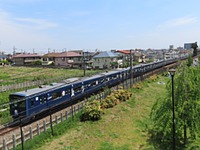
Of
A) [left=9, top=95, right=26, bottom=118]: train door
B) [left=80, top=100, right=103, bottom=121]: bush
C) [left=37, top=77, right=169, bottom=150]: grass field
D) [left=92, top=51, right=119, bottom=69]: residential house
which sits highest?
[left=92, top=51, right=119, bottom=69]: residential house

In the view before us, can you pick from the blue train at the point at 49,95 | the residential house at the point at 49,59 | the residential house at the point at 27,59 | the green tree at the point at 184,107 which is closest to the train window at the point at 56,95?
the blue train at the point at 49,95

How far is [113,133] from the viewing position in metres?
16.1

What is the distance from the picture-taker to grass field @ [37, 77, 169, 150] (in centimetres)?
1395

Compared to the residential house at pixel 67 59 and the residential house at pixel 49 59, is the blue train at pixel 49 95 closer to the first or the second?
the residential house at pixel 67 59

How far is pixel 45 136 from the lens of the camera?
14312mm

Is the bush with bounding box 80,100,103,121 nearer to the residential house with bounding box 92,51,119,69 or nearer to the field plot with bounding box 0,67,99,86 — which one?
the field plot with bounding box 0,67,99,86

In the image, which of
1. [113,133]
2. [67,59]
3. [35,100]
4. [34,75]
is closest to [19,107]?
[35,100]

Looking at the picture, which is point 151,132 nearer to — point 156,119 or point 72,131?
point 156,119

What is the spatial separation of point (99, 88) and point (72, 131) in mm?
13498

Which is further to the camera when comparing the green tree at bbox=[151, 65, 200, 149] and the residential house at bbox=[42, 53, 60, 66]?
the residential house at bbox=[42, 53, 60, 66]

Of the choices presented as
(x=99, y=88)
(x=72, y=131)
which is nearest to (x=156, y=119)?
(x=72, y=131)

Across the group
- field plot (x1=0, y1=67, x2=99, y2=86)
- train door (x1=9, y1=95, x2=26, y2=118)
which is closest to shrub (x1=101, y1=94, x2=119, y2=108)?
train door (x1=9, y1=95, x2=26, y2=118)

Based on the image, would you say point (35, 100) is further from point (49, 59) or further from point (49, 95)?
point (49, 59)

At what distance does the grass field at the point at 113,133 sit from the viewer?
13945 millimetres
